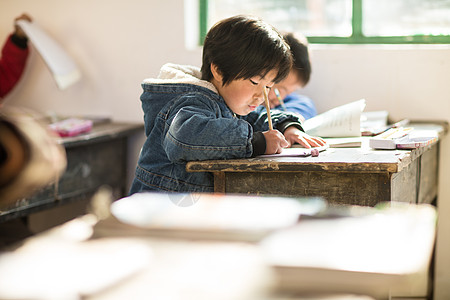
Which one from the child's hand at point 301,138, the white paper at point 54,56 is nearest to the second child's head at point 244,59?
the child's hand at point 301,138

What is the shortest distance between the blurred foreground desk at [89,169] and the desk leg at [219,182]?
992 millimetres

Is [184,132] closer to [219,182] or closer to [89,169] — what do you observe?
[219,182]

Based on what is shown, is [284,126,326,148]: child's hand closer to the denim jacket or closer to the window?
the denim jacket

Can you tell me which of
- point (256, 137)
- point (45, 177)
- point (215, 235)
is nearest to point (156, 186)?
point (256, 137)

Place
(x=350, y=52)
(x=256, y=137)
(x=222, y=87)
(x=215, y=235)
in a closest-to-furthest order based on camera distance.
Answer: (x=215, y=235) → (x=256, y=137) → (x=222, y=87) → (x=350, y=52)

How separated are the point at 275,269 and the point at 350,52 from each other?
2457 millimetres

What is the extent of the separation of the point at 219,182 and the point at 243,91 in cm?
36

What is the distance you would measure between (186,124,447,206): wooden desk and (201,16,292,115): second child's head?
1.04ft

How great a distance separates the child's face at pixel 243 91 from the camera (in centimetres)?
208

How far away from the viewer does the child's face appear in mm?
2084

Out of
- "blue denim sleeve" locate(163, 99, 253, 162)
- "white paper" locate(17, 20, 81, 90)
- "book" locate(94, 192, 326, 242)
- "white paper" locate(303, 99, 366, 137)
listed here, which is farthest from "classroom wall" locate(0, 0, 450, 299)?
"book" locate(94, 192, 326, 242)

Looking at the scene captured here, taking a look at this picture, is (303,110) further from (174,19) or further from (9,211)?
(9,211)

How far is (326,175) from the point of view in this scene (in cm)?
182

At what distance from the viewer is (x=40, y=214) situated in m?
3.61
